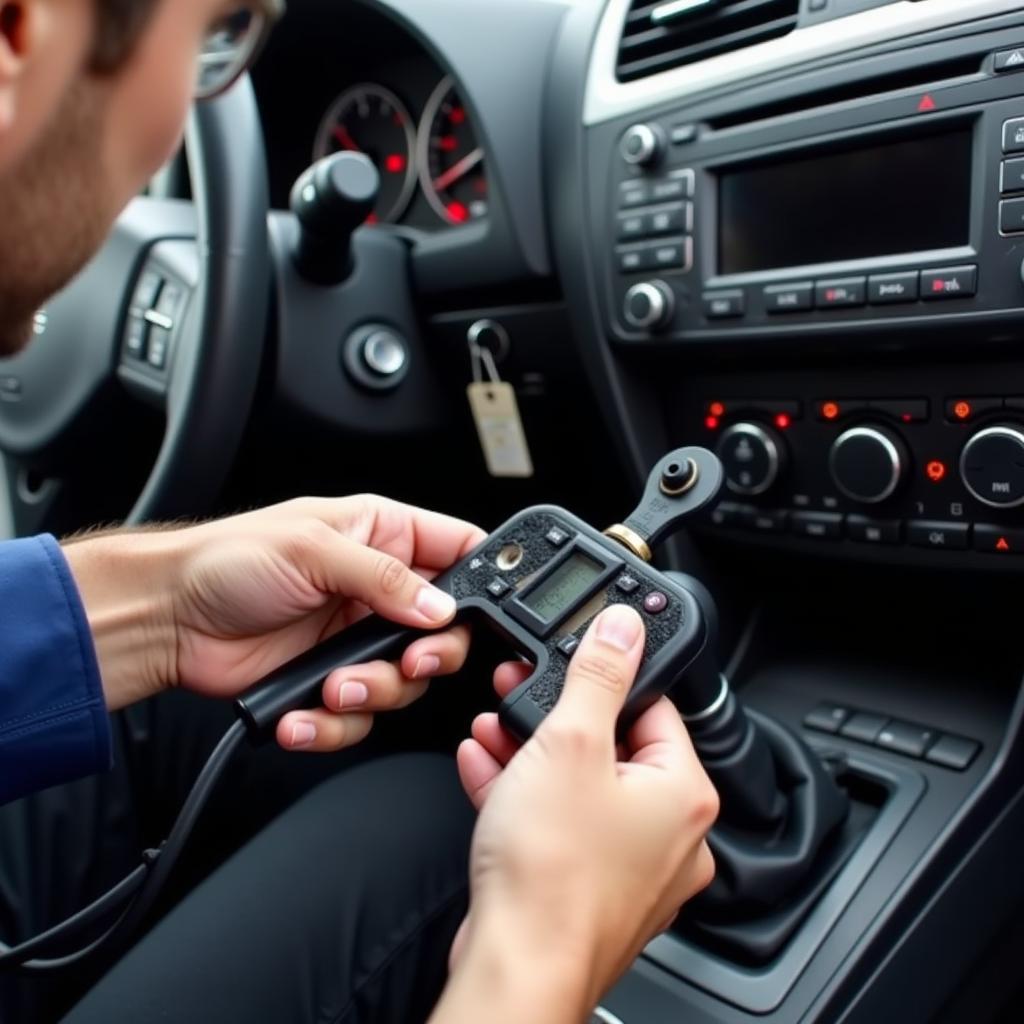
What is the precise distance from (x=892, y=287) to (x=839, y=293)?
39 mm

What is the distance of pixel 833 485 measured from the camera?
2.79 feet

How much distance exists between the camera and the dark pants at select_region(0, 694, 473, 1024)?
715mm

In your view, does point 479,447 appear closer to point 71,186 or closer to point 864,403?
point 864,403

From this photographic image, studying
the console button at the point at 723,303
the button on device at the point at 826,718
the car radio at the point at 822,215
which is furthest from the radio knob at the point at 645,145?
the button on device at the point at 826,718

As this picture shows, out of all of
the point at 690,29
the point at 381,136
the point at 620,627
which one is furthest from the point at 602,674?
the point at 381,136

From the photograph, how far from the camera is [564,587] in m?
0.65

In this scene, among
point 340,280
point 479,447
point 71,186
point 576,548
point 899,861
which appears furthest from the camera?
point 479,447

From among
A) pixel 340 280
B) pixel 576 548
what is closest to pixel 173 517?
pixel 340 280

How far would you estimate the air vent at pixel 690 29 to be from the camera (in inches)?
33.0

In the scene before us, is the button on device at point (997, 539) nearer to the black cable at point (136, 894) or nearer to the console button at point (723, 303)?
the console button at point (723, 303)

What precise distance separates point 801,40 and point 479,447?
1.79 ft

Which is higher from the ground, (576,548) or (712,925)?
(576,548)

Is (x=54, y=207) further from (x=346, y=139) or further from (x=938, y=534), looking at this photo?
(x=346, y=139)

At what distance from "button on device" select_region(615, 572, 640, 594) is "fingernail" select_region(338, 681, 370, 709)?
154 mm
